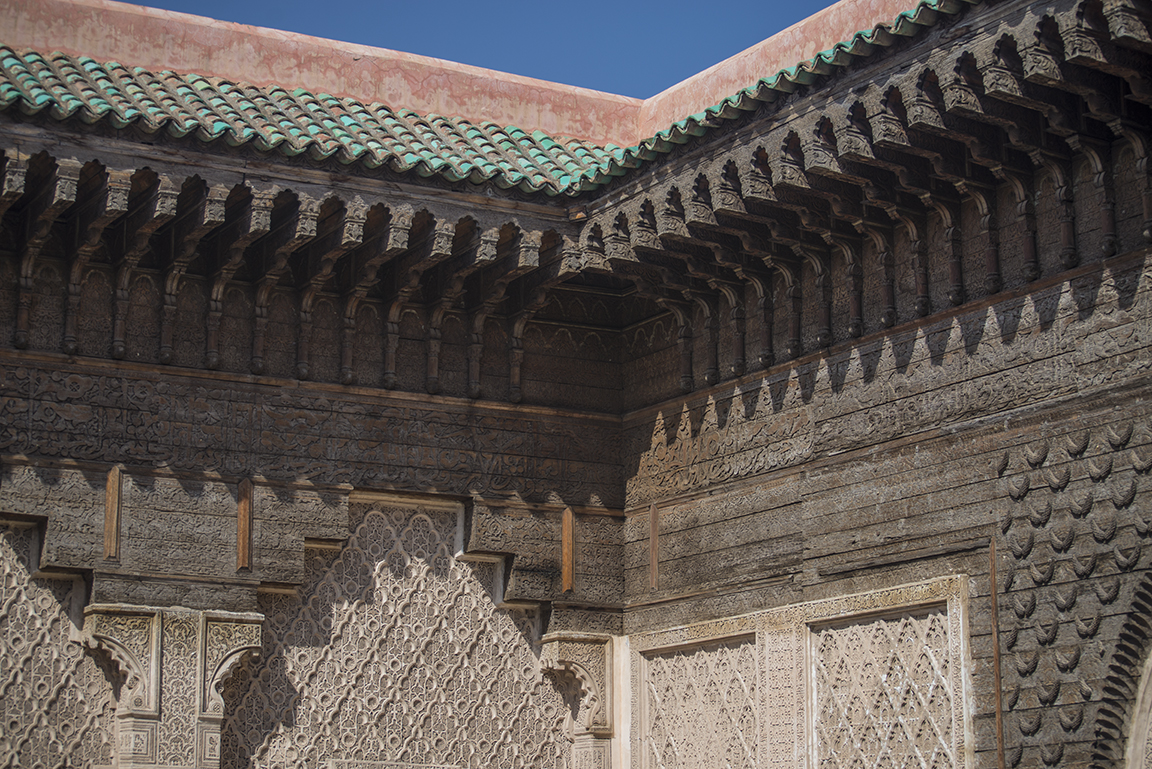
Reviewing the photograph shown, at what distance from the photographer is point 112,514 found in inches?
273

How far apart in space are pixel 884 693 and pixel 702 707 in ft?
3.79

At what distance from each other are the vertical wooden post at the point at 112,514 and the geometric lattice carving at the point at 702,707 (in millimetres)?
2472

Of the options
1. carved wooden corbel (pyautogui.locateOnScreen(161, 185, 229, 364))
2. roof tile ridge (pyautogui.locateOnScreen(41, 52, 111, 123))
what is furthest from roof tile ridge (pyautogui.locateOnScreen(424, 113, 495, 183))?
roof tile ridge (pyautogui.locateOnScreen(41, 52, 111, 123))

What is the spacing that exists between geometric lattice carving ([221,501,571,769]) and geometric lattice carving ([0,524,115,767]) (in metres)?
0.56

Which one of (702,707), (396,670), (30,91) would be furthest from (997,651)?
(30,91)

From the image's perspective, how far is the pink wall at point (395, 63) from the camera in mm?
7469

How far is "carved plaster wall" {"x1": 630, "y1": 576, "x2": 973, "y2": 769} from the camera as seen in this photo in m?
6.18

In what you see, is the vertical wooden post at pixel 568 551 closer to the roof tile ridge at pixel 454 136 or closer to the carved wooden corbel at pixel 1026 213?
the roof tile ridge at pixel 454 136

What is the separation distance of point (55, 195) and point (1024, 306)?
12.1ft

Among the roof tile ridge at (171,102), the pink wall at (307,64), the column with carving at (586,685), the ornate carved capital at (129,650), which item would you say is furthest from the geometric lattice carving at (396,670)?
the pink wall at (307,64)

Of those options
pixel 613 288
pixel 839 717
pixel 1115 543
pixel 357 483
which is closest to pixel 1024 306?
pixel 1115 543

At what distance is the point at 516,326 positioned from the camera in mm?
7871

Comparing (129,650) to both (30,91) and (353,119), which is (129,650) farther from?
(353,119)

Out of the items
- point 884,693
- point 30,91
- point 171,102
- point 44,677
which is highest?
point 171,102
